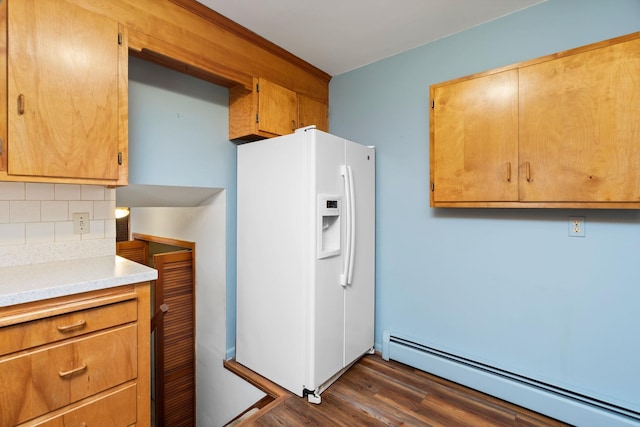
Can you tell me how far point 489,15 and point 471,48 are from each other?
197 millimetres

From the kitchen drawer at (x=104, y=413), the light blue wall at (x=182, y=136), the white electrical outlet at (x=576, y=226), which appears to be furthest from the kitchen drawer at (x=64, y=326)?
the white electrical outlet at (x=576, y=226)

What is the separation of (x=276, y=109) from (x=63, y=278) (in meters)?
1.62

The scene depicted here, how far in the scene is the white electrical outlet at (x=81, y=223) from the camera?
1742 millimetres

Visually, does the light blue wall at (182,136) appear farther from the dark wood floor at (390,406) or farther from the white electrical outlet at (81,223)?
the dark wood floor at (390,406)

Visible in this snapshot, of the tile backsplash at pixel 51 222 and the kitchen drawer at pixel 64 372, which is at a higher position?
the tile backsplash at pixel 51 222

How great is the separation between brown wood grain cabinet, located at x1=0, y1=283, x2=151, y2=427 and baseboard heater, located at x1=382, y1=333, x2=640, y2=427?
5.58 ft

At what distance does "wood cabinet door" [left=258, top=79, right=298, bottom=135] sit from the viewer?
217cm

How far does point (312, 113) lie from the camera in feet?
8.69

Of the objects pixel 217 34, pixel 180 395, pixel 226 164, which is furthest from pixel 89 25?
pixel 180 395

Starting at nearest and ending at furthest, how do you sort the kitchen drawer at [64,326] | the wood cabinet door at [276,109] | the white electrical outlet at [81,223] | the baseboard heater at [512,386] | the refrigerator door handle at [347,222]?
the kitchen drawer at [64,326], the baseboard heater at [512,386], the white electrical outlet at [81,223], the refrigerator door handle at [347,222], the wood cabinet door at [276,109]

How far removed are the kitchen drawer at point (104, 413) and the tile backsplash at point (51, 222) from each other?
32.2 inches

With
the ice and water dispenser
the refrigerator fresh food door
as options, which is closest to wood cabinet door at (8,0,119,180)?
the ice and water dispenser

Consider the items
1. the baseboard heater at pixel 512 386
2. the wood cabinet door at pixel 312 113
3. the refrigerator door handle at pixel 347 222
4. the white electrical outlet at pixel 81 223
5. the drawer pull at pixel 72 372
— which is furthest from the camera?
the wood cabinet door at pixel 312 113

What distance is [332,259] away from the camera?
199 centimetres
